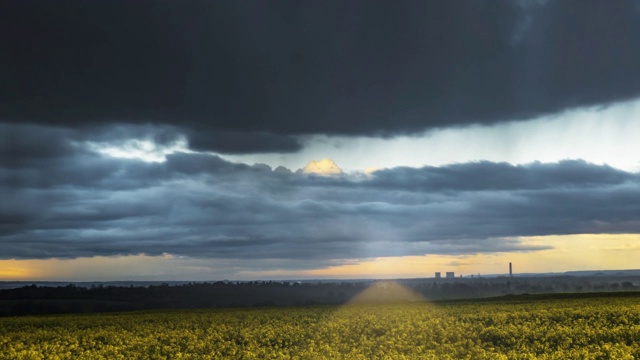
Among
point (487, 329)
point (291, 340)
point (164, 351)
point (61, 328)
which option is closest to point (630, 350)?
point (487, 329)

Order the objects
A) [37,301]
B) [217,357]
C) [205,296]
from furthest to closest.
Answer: [205,296], [37,301], [217,357]

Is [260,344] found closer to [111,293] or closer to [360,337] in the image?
[360,337]

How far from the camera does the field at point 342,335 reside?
3647cm

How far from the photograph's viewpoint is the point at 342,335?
42156mm

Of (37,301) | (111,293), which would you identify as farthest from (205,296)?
(37,301)

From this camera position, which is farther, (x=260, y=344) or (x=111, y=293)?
(x=111, y=293)

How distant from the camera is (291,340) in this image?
40688 millimetres

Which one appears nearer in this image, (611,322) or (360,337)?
(360,337)

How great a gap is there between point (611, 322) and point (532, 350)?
39.7ft

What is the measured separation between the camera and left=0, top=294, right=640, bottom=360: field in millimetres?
36469

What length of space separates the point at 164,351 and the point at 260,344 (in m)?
5.67

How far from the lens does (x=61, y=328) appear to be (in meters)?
45.0

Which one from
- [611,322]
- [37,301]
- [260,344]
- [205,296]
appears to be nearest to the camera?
[260,344]

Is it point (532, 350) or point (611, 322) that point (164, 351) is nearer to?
point (532, 350)
